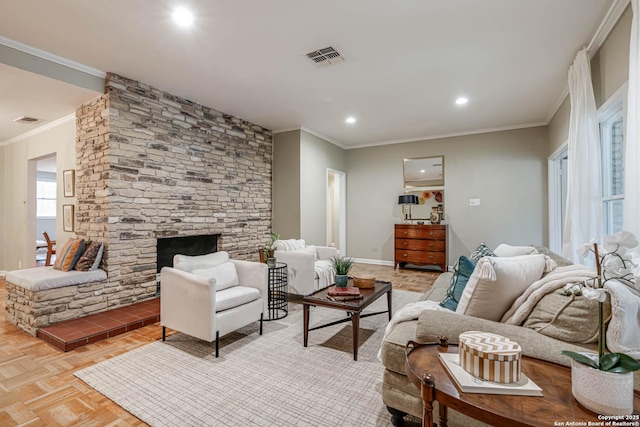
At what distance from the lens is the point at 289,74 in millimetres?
3545

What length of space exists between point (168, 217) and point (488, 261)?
3.89 meters

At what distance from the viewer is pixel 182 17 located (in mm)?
2496

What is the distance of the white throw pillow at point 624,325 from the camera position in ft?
3.94

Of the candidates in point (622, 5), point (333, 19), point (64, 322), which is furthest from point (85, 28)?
point (622, 5)

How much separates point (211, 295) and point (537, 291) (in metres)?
2.21

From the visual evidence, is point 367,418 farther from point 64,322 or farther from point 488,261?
point 64,322

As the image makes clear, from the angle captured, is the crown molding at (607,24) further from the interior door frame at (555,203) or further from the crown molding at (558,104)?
the interior door frame at (555,203)

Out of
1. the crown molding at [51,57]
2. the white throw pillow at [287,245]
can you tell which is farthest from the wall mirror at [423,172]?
the crown molding at [51,57]

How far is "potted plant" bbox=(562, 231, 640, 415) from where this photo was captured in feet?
2.88

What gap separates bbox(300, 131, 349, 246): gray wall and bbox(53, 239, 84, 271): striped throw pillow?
326cm

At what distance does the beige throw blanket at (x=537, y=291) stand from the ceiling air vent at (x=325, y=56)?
266cm

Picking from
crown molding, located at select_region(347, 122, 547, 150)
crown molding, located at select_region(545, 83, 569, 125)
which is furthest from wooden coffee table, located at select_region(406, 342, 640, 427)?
crown molding, located at select_region(347, 122, 547, 150)

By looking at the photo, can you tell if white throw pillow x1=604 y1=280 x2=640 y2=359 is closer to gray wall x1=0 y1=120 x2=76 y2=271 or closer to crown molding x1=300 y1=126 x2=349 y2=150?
crown molding x1=300 y1=126 x2=349 y2=150

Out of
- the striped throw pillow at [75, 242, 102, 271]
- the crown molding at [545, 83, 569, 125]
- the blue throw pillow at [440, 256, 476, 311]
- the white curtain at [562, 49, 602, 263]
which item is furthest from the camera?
the crown molding at [545, 83, 569, 125]
